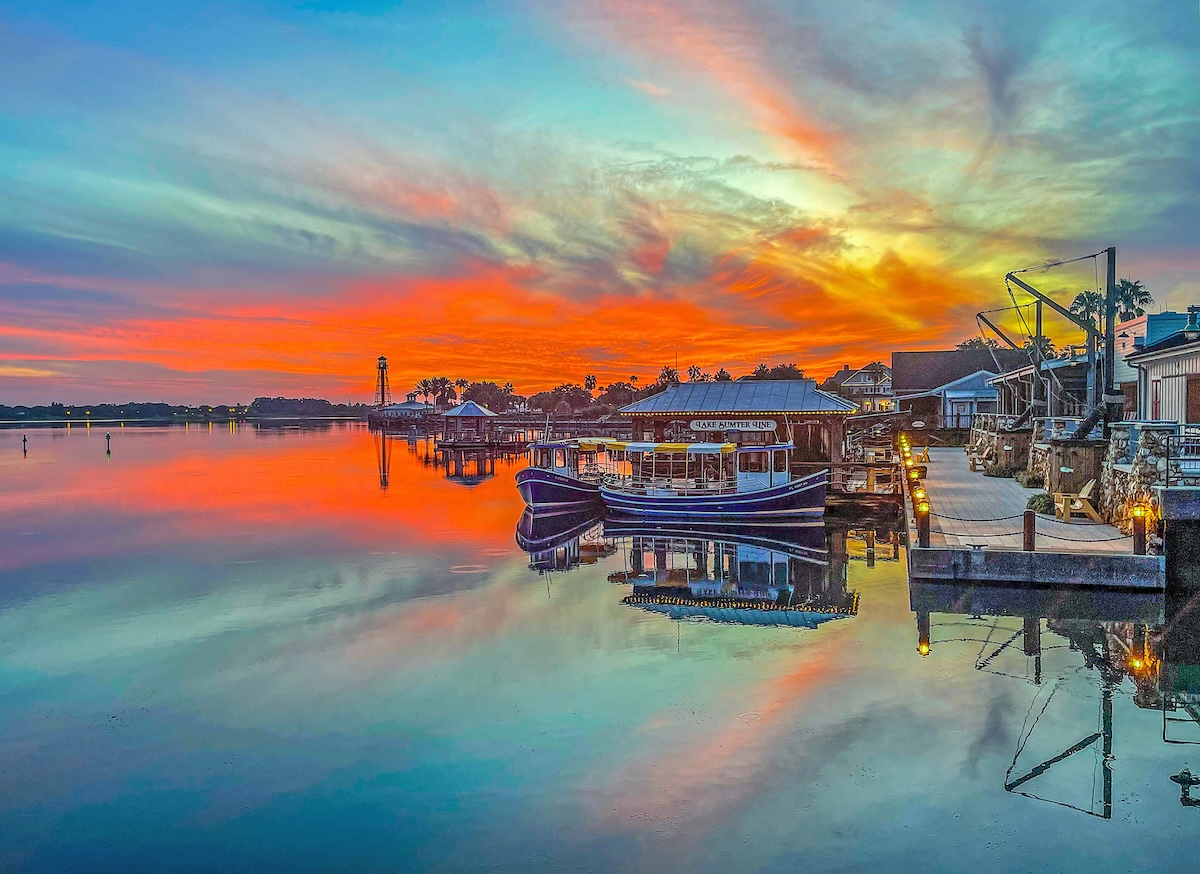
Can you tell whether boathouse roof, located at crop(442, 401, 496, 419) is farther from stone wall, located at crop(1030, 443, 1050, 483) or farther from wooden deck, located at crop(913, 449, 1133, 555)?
stone wall, located at crop(1030, 443, 1050, 483)

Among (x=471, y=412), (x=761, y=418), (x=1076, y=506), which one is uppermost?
(x=471, y=412)

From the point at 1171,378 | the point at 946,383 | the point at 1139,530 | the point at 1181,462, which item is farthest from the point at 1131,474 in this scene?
the point at 946,383

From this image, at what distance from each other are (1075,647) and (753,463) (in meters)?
18.5

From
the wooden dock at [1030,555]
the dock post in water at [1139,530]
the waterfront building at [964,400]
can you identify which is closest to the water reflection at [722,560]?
the wooden dock at [1030,555]

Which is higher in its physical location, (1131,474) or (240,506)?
(1131,474)

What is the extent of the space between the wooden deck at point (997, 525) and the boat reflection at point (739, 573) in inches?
120

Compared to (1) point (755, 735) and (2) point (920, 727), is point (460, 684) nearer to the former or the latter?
(1) point (755, 735)

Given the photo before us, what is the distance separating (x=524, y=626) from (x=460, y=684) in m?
3.90

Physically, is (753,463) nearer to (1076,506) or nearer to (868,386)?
(1076,506)

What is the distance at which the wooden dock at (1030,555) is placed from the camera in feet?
54.2

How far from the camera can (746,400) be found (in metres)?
37.5

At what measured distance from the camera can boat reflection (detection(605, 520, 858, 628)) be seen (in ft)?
61.0

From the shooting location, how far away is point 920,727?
11.2 metres

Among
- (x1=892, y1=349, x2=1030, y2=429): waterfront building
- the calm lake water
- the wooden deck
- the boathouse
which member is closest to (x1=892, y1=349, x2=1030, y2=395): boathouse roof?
(x1=892, y1=349, x2=1030, y2=429): waterfront building
